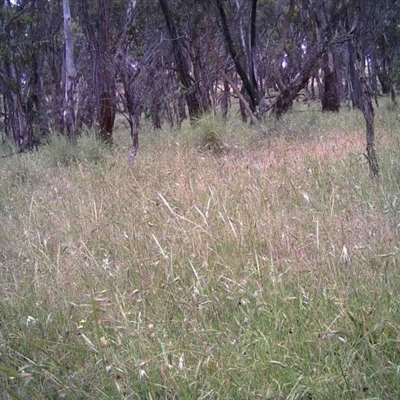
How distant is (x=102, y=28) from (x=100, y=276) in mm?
7396

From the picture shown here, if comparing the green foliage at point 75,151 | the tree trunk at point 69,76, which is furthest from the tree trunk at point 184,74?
the green foliage at point 75,151

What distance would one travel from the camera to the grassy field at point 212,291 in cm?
192

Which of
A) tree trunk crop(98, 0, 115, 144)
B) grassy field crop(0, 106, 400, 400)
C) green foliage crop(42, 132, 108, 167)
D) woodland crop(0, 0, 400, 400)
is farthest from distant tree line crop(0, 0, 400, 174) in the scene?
grassy field crop(0, 106, 400, 400)

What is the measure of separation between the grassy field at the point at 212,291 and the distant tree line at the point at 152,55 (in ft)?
12.9

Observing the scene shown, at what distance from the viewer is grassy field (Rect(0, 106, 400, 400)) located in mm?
1920

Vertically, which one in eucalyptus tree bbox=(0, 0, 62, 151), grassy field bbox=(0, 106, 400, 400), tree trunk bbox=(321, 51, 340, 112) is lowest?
grassy field bbox=(0, 106, 400, 400)

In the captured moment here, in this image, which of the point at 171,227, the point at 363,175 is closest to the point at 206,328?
the point at 171,227

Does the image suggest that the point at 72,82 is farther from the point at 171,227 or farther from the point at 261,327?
the point at 261,327

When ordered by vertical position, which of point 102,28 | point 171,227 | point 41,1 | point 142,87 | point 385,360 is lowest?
point 385,360

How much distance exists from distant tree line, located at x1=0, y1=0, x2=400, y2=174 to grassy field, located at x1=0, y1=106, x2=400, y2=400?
3.92 metres

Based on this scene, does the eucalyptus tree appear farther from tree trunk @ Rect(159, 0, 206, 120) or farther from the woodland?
the woodland

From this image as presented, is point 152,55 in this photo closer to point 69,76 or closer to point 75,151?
point 75,151

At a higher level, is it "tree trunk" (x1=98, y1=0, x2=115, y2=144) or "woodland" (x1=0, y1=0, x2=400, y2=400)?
"tree trunk" (x1=98, y1=0, x2=115, y2=144)

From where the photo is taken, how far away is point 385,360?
1905 mm
